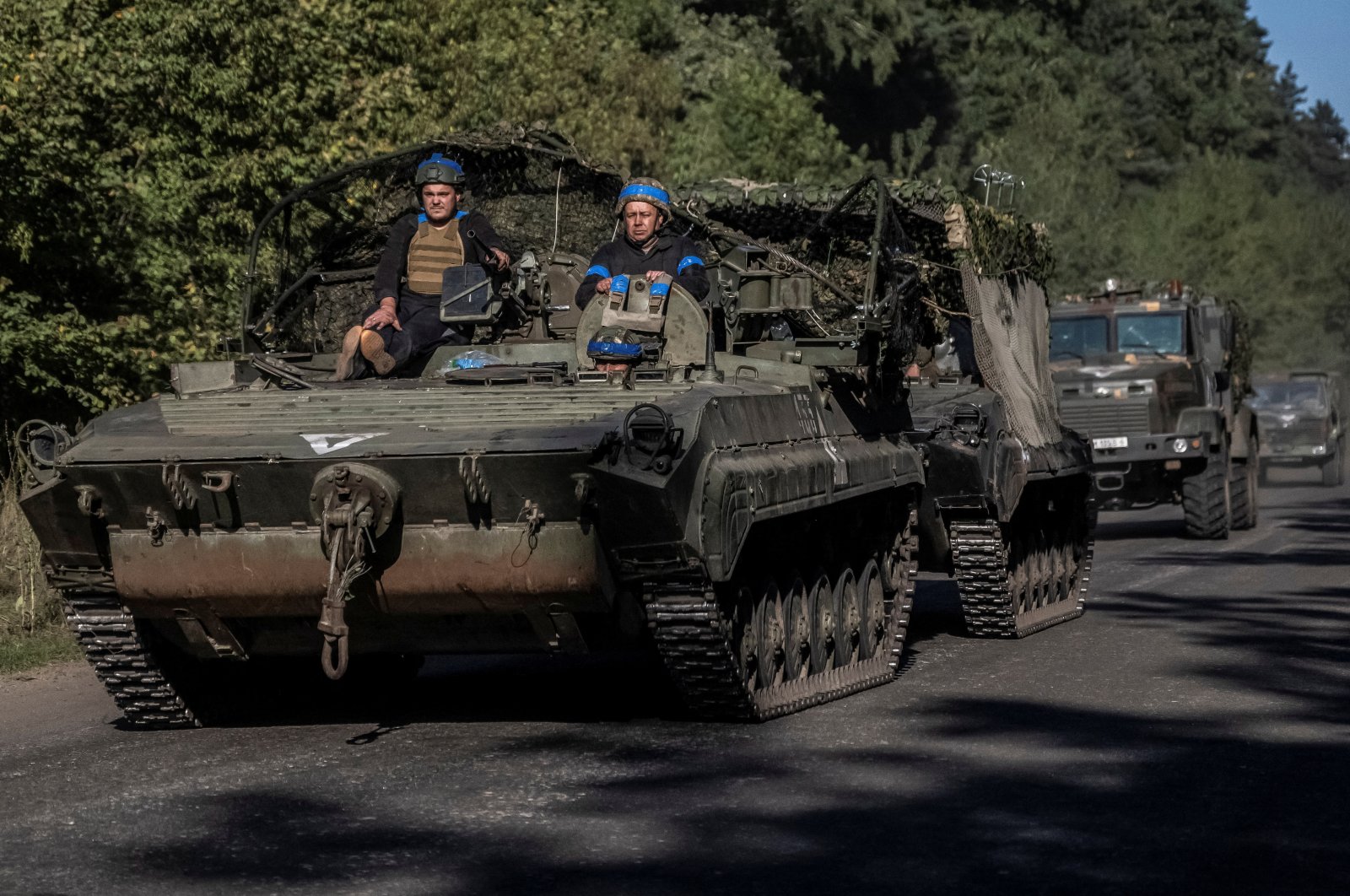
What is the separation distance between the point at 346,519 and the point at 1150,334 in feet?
52.2

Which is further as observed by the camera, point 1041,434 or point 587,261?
point 1041,434

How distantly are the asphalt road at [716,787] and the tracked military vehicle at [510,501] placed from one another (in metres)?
0.38

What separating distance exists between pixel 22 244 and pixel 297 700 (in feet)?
15.8

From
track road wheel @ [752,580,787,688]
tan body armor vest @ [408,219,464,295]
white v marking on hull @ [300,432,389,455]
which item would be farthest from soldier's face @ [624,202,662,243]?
white v marking on hull @ [300,432,389,455]

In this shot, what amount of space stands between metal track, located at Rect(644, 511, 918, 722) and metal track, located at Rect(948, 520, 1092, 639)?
9.67ft

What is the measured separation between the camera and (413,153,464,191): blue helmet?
10883 mm

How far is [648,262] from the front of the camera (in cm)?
1085

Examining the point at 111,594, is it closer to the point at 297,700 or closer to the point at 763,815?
the point at 297,700

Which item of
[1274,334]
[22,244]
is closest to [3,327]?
[22,244]

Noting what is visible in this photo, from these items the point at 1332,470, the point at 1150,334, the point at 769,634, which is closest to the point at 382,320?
the point at 769,634

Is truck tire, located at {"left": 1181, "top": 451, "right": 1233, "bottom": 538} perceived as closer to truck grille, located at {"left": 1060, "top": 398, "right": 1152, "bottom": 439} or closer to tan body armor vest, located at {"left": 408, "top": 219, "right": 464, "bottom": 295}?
truck grille, located at {"left": 1060, "top": 398, "right": 1152, "bottom": 439}

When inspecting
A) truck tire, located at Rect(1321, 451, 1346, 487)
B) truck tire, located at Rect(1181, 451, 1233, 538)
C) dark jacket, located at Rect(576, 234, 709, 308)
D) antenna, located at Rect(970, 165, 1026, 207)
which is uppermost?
antenna, located at Rect(970, 165, 1026, 207)

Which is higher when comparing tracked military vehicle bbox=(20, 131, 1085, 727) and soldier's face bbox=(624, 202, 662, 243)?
soldier's face bbox=(624, 202, 662, 243)

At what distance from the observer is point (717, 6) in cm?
4594
